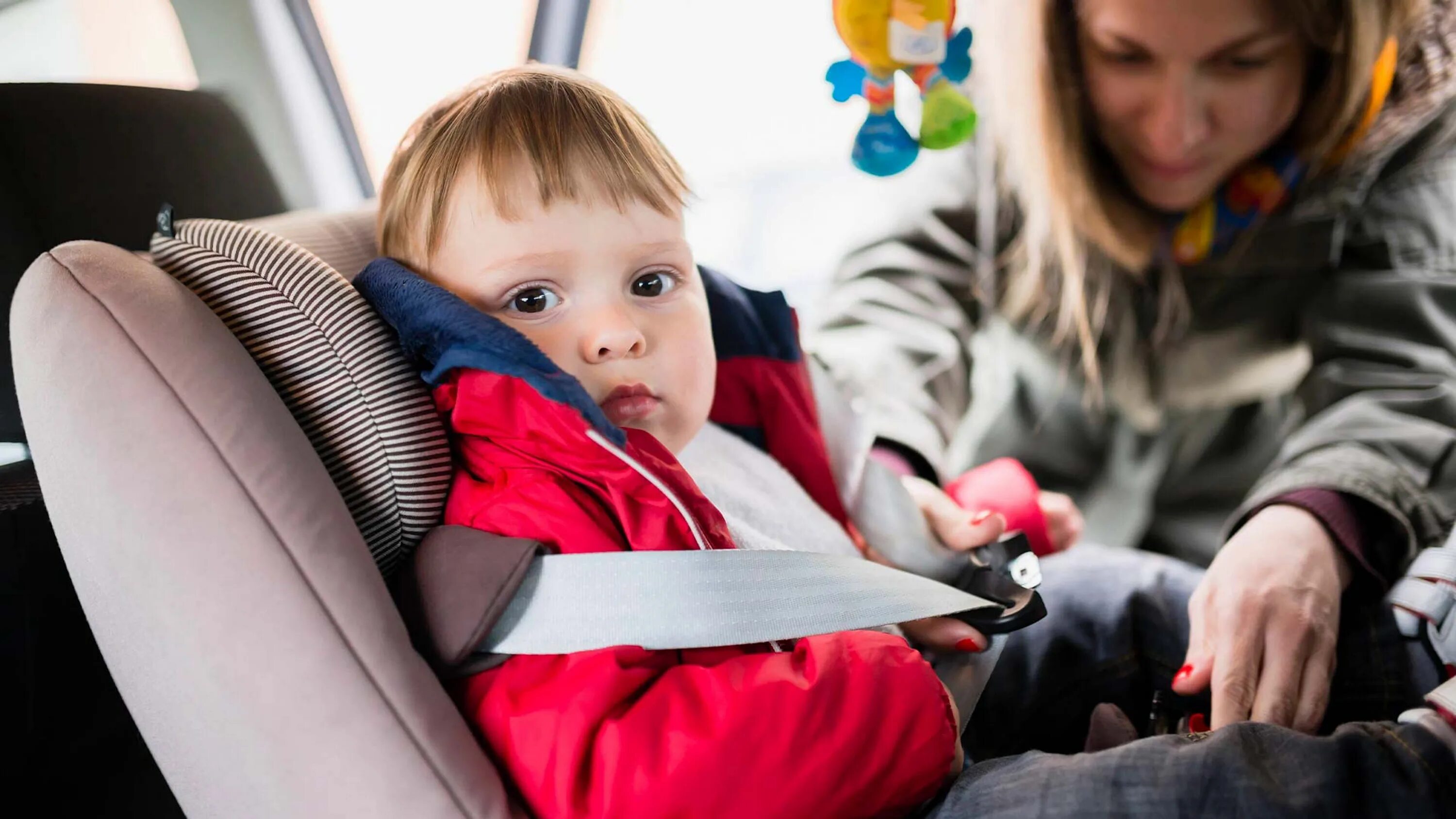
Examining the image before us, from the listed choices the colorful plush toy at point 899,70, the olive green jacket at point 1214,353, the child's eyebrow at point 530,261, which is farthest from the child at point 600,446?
the olive green jacket at point 1214,353

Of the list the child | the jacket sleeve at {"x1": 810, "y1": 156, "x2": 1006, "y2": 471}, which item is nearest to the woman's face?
the jacket sleeve at {"x1": 810, "y1": 156, "x2": 1006, "y2": 471}

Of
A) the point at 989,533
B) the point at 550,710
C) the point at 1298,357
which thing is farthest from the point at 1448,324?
the point at 550,710

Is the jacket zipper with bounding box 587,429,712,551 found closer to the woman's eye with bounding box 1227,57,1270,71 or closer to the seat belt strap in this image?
the seat belt strap

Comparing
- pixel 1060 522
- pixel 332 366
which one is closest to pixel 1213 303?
pixel 1060 522

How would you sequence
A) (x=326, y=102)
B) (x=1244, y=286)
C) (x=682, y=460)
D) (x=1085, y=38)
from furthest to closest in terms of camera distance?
1. (x=1244, y=286)
2. (x=1085, y=38)
3. (x=326, y=102)
4. (x=682, y=460)

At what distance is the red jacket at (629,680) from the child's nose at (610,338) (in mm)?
52

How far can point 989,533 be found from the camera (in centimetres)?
94

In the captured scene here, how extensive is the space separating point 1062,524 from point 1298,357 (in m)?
0.50

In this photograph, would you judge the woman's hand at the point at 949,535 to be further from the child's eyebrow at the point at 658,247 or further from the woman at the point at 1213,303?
the child's eyebrow at the point at 658,247

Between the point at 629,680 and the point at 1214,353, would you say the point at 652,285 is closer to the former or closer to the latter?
the point at 629,680

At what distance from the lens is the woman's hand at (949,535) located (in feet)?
2.70

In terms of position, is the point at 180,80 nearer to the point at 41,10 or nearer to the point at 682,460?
the point at 41,10

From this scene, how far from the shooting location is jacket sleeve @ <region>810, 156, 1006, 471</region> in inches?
50.4

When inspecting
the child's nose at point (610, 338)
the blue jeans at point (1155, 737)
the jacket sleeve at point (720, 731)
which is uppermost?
the child's nose at point (610, 338)
